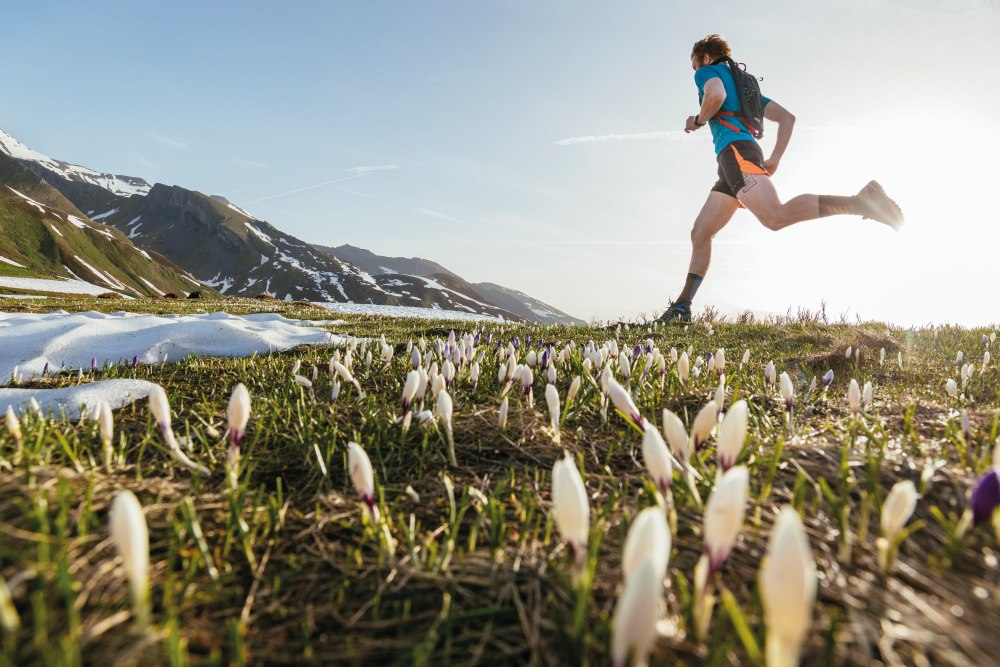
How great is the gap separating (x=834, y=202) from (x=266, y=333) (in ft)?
26.3

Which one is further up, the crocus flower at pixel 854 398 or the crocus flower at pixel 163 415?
the crocus flower at pixel 854 398

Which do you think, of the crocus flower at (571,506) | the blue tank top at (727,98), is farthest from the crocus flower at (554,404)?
the blue tank top at (727,98)

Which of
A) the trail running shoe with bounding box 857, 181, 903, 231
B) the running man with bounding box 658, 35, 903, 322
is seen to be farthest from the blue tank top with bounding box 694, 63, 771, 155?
the trail running shoe with bounding box 857, 181, 903, 231

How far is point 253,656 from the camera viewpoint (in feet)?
3.67

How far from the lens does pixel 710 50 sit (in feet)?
29.6

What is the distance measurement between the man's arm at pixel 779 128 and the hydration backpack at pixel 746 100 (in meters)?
0.81

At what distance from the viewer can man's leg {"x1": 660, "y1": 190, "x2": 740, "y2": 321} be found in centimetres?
984

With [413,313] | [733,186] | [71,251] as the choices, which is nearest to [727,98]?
[733,186]

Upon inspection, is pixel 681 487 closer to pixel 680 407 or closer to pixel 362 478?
pixel 362 478

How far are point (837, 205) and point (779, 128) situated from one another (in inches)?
109

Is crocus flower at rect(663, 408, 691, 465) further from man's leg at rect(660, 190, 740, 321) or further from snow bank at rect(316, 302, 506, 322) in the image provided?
snow bank at rect(316, 302, 506, 322)

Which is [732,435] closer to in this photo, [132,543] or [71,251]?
[132,543]

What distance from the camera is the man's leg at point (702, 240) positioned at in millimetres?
9836

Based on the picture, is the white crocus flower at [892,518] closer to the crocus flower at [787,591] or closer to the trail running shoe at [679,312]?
the crocus flower at [787,591]
